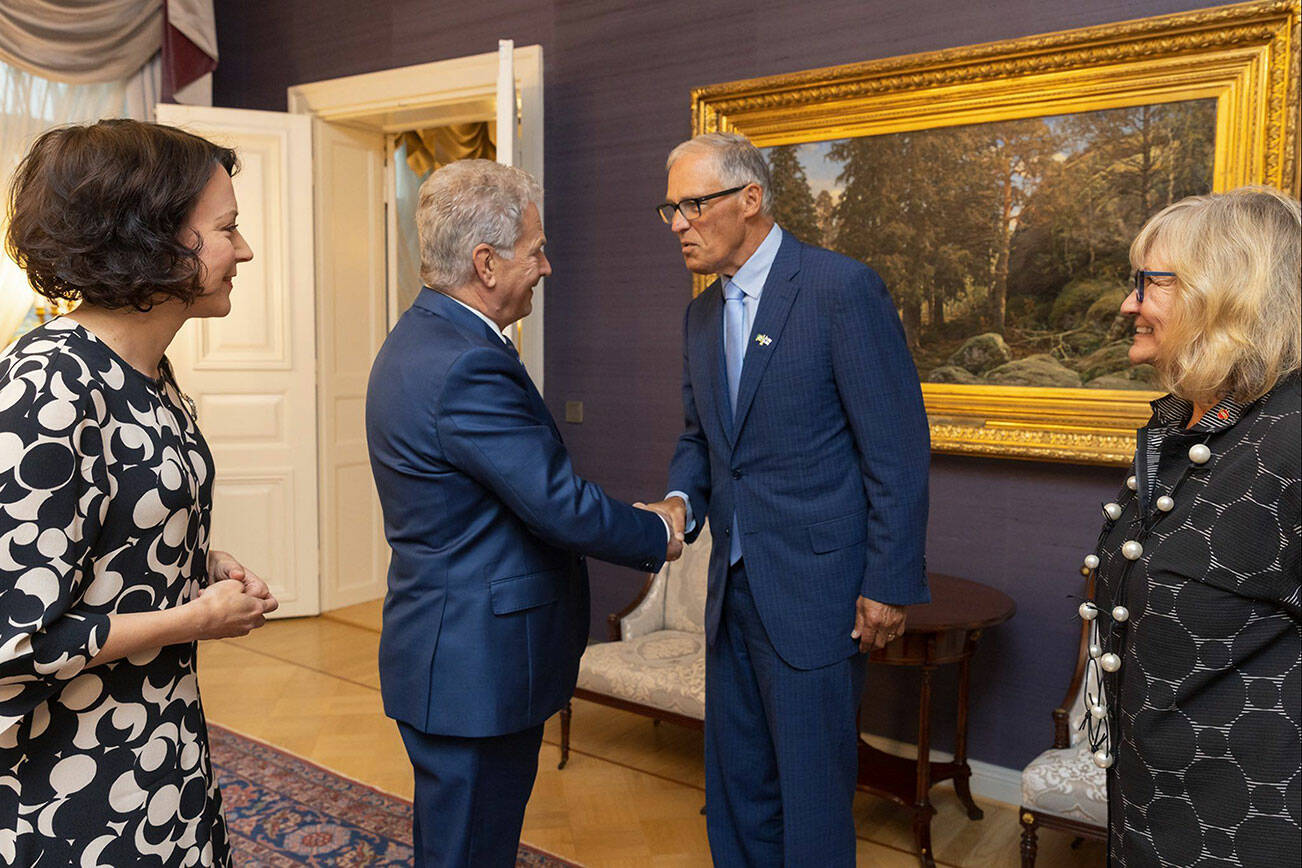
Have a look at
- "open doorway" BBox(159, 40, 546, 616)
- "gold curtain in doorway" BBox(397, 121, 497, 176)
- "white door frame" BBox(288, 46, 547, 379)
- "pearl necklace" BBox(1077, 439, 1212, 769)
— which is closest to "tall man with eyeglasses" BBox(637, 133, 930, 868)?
"pearl necklace" BBox(1077, 439, 1212, 769)

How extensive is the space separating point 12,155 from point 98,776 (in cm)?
502

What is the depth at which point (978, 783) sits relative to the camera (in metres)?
3.66

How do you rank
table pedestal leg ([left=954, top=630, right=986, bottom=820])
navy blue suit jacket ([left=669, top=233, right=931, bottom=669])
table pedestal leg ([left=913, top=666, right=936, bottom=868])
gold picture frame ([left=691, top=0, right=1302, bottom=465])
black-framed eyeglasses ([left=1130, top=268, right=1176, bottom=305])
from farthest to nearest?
table pedestal leg ([left=954, top=630, right=986, bottom=820]), table pedestal leg ([left=913, top=666, right=936, bottom=868]), gold picture frame ([left=691, top=0, right=1302, bottom=465]), navy blue suit jacket ([left=669, top=233, right=931, bottom=669]), black-framed eyeglasses ([left=1130, top=268, right=1176, bottom=305])

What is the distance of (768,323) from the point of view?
222 centimetres

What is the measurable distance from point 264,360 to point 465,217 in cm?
417

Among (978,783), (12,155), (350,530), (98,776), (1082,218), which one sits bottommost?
(978,783)

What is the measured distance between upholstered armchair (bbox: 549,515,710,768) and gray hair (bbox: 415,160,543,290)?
5.34ft

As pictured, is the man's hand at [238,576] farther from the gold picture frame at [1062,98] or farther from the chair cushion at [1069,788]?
the gold picture frame at [1062,98]

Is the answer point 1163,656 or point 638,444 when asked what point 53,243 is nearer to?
point 1163,656

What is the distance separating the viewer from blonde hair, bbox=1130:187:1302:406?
1.38m

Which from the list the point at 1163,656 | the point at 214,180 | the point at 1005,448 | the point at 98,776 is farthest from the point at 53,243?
the point at 1005,448

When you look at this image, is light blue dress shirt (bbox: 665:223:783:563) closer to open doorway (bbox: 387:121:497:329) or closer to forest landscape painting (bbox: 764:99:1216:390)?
forest landscape painting (bbox: 764:99:1216:390)

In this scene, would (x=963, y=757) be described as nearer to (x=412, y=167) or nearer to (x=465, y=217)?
(x=465, y=217)

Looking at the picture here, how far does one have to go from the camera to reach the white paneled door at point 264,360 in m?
5.58
